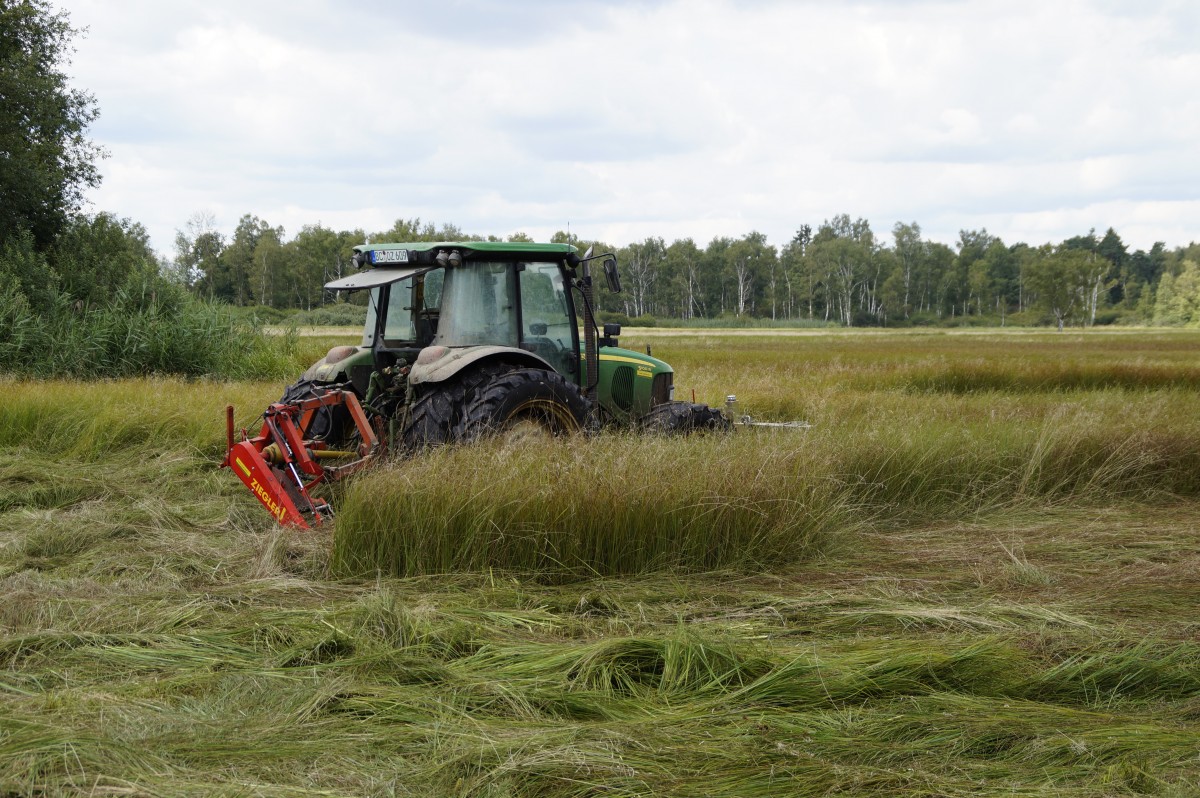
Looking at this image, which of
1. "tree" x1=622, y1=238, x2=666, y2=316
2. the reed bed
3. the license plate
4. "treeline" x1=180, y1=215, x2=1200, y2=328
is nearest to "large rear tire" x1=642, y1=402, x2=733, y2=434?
the reed bed

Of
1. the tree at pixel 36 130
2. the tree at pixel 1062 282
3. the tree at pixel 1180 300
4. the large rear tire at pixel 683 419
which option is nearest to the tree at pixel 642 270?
the tree at pixel 1062 282

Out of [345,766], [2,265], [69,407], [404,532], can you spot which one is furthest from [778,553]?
[2,265]

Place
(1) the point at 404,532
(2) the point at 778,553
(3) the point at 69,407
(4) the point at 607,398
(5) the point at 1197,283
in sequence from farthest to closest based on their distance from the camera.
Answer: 1. (5) the point at 1197,283
2. (3) the point at 69,407
3. (4) the point at 607,398
4. (2) the point at 778,553
5. (1) the point at 404,532

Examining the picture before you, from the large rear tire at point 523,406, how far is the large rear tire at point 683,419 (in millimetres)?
917

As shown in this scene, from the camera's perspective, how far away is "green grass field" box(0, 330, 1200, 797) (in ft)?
10.5

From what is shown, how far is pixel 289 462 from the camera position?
249 inches

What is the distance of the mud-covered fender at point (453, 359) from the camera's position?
6.62 metres

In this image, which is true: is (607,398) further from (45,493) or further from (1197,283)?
(1197,283)

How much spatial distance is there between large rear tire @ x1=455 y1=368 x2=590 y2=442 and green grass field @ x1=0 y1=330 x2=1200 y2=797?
1.35 feet

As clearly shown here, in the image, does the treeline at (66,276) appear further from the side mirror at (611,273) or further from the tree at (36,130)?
the side mirror at (611,273)

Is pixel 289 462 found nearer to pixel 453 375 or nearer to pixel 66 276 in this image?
pixel 453 375

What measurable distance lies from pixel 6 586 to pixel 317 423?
297 cm

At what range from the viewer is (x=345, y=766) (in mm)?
3166

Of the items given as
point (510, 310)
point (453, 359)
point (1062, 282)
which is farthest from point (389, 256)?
point (1062, 282)
